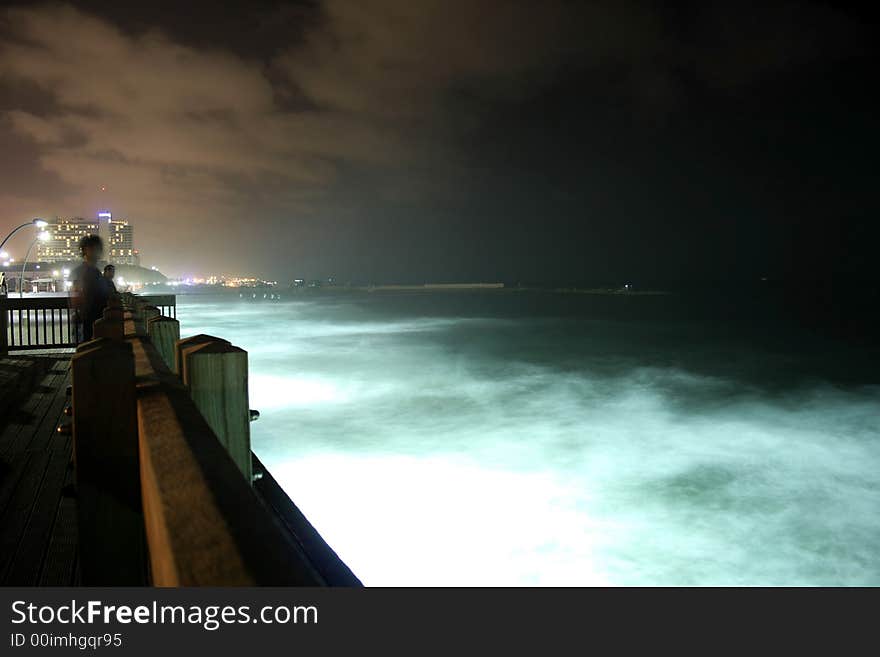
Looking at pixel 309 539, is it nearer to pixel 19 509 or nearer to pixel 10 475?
pixel 19 509

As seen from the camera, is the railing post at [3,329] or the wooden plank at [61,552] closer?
the wooden plank at [61,552]

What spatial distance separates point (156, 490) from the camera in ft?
3.76

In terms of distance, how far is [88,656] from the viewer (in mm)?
1508

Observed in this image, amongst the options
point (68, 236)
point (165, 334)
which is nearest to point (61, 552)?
point (165, 334)

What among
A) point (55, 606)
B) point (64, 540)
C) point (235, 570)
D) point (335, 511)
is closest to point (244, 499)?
point (235, 570)

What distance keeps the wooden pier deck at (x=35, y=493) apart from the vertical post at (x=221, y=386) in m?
1.11

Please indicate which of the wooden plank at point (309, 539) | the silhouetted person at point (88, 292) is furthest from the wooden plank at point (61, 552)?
the silhouetted person at point (88, 292)

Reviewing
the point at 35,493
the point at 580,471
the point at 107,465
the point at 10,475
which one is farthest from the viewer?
the point at 580,471

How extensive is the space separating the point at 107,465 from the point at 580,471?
38.3 ft

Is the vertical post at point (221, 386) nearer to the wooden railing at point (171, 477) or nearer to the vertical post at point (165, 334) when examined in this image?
the wooden railing at point (171, 477)

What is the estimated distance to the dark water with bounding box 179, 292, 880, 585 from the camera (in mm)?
9148

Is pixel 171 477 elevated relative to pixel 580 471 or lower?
elevated

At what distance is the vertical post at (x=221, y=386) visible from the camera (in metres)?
2.33

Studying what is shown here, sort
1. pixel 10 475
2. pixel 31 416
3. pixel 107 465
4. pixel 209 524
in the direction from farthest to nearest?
pixel 31 416 < pixel 10 475 < pixel 107 465 < pixel 209 524
